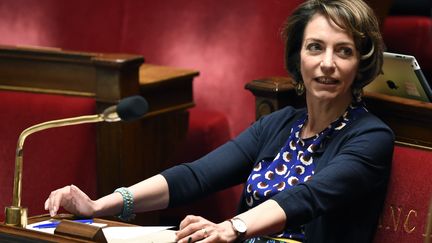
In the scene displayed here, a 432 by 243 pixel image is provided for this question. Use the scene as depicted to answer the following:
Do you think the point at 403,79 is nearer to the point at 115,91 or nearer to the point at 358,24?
the point at 358,24

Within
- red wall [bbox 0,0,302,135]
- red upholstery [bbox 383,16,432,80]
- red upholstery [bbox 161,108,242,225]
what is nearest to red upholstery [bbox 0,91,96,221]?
red upholstery [bbox 161,108,242,225]

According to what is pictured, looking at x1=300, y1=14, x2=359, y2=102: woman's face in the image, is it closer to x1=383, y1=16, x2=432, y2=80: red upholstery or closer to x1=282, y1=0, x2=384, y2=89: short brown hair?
x1=282, y1=0, x2=384, y2=89: short brown hair

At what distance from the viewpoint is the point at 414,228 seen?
118cm

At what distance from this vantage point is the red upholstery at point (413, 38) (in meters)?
2.31

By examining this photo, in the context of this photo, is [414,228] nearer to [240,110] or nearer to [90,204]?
[90,204]

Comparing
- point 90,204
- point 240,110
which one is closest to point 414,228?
point 90,204

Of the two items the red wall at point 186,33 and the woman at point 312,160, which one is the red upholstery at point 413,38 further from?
the woman at point 312,160

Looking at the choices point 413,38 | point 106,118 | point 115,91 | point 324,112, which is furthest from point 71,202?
point 413,38

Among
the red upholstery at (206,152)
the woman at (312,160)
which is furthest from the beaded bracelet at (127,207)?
the red upholstery at (206,152)

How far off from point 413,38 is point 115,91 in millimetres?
1001

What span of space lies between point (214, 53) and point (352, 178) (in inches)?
33.3

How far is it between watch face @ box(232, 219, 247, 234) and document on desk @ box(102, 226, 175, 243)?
0.07 metres

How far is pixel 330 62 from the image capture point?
1187mm

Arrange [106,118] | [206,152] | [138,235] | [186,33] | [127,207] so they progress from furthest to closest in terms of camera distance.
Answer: [186,33]
[206,152]
[127,207]
[138,235]
[106,118]
